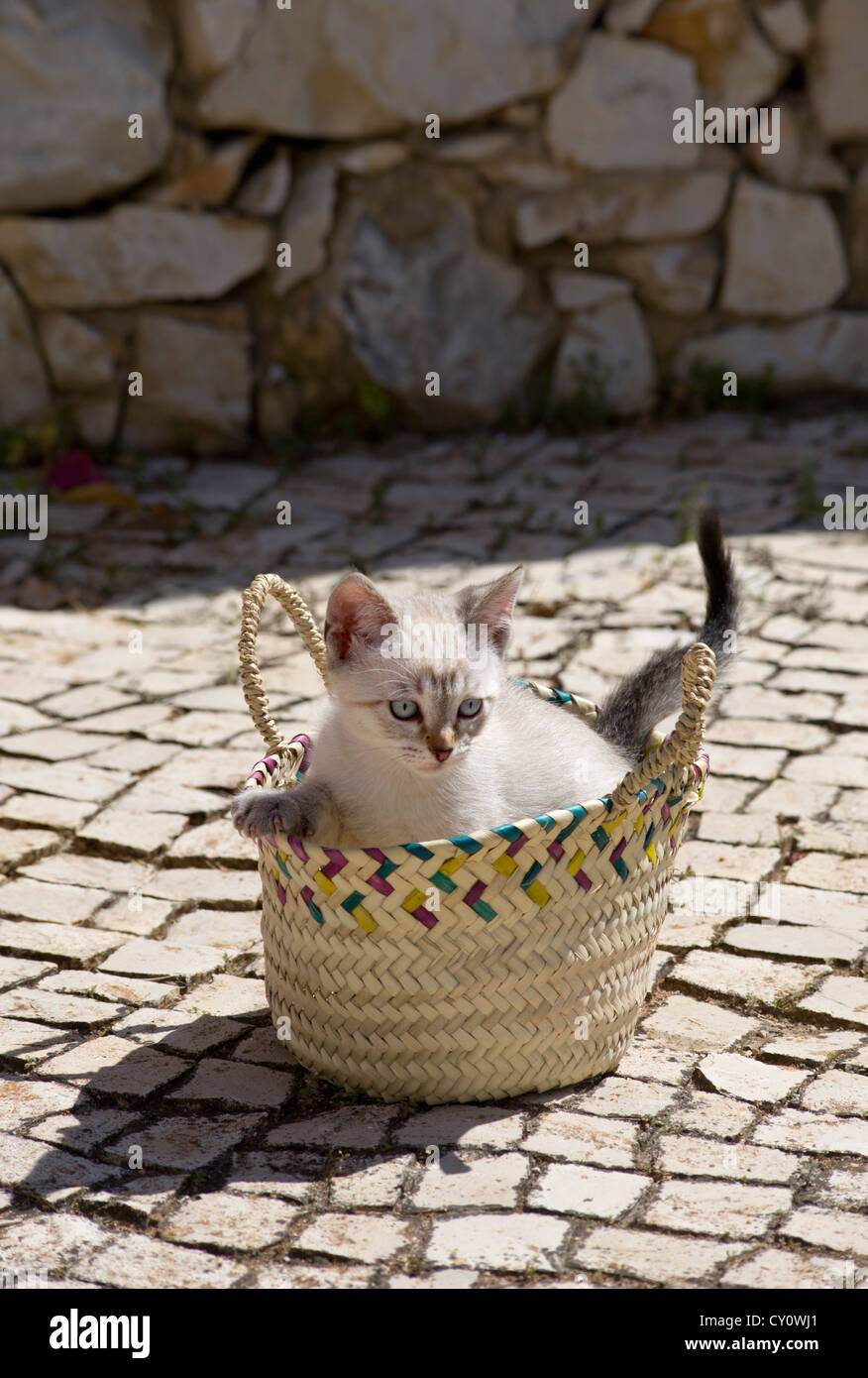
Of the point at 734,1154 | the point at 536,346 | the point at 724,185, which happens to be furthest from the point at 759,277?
the point at 734,1154

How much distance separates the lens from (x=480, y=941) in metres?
3.09

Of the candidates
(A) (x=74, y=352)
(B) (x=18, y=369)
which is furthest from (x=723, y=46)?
(B) (x=18, y=369)

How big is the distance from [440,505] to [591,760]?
4249mm

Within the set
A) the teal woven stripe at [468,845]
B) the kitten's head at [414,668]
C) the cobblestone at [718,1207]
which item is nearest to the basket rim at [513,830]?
the teal woven stripe at [468,845]

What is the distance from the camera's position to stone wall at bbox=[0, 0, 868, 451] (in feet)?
26.0

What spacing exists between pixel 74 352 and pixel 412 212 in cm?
209

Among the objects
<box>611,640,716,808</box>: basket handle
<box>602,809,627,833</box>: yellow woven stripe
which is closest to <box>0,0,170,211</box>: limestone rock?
<box>611,640,716,808</box>: basket handle

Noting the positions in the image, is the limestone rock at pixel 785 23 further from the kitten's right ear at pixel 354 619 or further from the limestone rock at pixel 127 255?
the kitten's right ear at pixel 354 619

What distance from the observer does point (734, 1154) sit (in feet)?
10.2

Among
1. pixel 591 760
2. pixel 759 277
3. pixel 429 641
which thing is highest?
pixel 759 277

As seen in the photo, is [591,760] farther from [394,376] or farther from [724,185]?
[724,185]

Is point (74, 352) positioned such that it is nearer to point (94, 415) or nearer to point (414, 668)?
point (94, 415)

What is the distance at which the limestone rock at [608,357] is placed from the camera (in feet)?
28.8

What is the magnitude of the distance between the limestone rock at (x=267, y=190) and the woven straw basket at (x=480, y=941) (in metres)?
5.67
